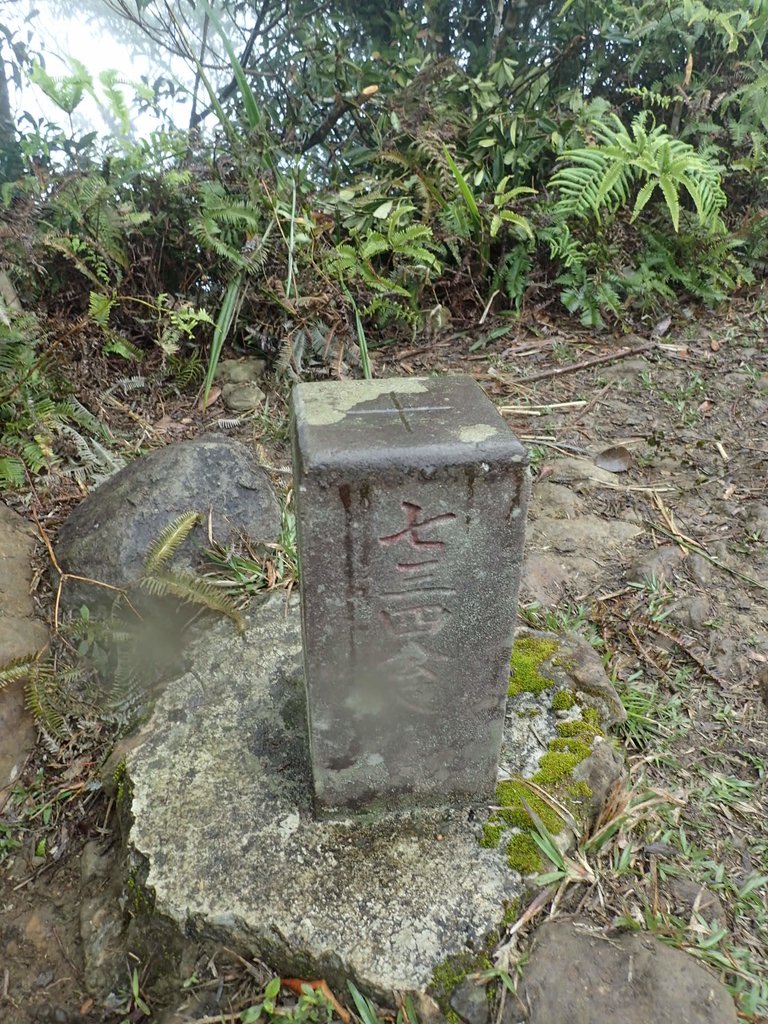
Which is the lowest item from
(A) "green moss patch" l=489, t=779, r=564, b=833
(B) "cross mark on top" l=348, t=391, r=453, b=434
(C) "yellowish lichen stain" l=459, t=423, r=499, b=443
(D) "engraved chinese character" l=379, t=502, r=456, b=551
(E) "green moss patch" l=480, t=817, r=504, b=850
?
(E) "green moss patch" l=480, t=817, r=504, b=850

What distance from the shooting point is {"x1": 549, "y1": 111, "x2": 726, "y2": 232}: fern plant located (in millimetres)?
4418

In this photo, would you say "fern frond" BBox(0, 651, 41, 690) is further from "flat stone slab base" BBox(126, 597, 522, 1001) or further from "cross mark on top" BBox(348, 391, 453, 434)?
"cross mark on top" BBox(348, 391, 453, 434)

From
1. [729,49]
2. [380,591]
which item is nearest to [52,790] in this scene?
[380,591]

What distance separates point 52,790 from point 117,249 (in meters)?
2.92

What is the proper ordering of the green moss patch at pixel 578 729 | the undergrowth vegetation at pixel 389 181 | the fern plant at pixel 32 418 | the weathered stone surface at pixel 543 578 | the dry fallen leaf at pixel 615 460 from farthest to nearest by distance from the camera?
the undergrowth vegetation at pixel 389 181
the dry fallen leaf at pixel 615 460
the fern plant at pixel 32 418
the weathered stone surface at pixel 543 578
the green moss patch at pixel 578 729

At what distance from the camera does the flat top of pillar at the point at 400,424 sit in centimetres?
150

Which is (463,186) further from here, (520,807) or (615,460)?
(520,807)

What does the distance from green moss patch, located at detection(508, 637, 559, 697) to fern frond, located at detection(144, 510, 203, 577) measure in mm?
1345

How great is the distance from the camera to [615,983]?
1.67 m

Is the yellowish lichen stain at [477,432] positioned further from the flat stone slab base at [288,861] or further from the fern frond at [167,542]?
the fern frond at [167,542]

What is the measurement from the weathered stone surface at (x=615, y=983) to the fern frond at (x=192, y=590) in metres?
1.47

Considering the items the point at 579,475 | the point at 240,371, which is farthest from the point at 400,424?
the point at 240,371

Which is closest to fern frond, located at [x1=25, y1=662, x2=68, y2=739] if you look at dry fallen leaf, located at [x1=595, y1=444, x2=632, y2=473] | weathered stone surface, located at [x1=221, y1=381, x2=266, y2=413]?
weathered stone surface, located at [x1=221, y1=381, x2=266, y2=413]

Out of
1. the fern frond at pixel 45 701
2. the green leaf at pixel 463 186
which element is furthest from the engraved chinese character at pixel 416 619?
the green leaf at pixel 463 186
